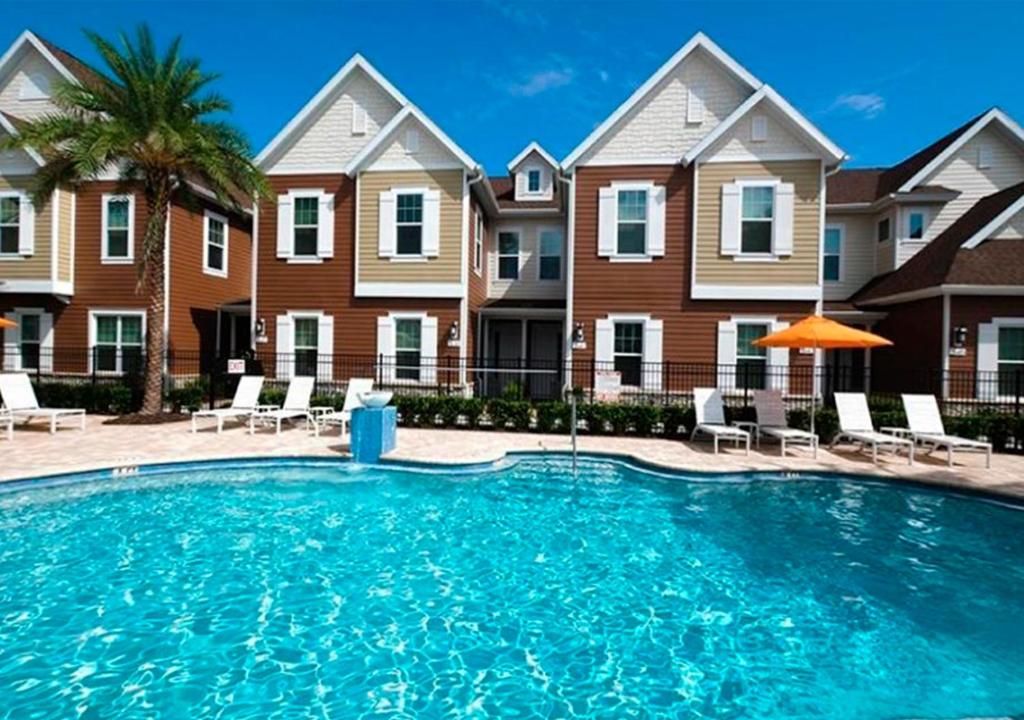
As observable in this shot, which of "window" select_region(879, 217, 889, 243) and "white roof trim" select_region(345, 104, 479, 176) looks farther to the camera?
"window" select_region(879, 217, 889, 243)

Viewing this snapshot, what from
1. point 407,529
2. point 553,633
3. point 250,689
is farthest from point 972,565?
point 250,689

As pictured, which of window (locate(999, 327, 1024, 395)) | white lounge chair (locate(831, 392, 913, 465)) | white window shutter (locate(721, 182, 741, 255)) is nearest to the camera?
white lounge chair (locate(831, 392, 913, 465))

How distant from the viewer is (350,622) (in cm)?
515

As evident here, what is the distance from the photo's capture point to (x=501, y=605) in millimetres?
5551

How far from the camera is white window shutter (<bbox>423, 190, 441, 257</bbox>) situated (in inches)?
671

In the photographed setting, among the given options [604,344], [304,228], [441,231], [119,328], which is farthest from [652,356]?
[119,328]

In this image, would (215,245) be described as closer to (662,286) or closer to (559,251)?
(559,251)

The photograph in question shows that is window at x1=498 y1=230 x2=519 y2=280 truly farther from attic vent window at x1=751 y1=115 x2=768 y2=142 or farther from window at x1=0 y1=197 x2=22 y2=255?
window at x1=0 y1=197 x2=22 y2=255

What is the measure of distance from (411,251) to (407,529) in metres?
11.3

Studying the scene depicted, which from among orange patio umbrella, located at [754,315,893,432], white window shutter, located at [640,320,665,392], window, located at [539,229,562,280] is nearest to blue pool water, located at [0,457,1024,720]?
orange patio umbrella, located at [754,315,893,432]

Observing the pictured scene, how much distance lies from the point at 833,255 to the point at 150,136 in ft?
70.5

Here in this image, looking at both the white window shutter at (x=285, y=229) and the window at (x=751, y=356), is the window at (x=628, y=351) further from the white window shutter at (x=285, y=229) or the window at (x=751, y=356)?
the white window shutter at (x=285, y=229)

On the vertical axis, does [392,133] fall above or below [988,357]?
above

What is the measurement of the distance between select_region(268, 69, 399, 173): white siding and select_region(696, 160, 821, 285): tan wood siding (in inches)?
389
